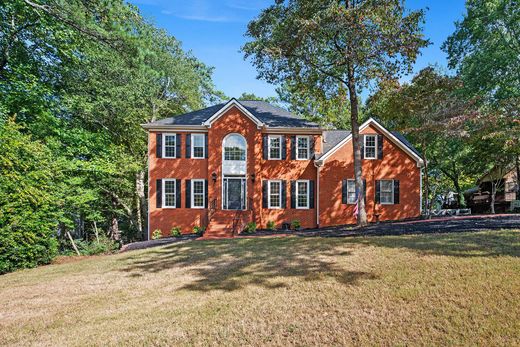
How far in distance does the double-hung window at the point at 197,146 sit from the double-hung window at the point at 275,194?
476 centimetres

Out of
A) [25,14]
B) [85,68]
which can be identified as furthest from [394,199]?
[25,14]

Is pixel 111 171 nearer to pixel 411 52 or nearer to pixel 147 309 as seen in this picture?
pixel 147 309

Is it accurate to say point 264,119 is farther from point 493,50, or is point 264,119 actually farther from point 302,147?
point 493,50

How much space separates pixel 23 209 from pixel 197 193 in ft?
28.0

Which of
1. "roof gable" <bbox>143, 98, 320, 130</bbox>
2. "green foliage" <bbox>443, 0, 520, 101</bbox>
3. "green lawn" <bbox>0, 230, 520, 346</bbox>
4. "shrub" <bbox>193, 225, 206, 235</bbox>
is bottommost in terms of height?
"shrub" <bbox>193, 225, 206, 235</bbox>

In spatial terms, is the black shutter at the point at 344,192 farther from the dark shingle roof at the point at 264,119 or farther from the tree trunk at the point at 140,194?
the tree trunk at the point at 140,194

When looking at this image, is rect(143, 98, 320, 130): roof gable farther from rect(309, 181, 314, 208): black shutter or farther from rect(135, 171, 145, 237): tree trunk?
rect(135, 171, 145, 237): tree trunk

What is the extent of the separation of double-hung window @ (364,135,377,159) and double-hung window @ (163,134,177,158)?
12151 millimetres

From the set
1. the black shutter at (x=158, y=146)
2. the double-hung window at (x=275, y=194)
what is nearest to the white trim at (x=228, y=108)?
the black shutter at (x=158, y=146)

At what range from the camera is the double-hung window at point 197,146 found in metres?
17.8

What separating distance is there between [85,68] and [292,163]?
13481 millimetres

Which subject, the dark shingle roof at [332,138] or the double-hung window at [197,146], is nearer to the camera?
the double-hung window at [197,146]

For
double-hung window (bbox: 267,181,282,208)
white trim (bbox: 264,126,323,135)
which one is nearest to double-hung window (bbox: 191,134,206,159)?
white trim (bbox: 264,126,323,135)

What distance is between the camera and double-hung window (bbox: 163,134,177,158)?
17.7 metres
